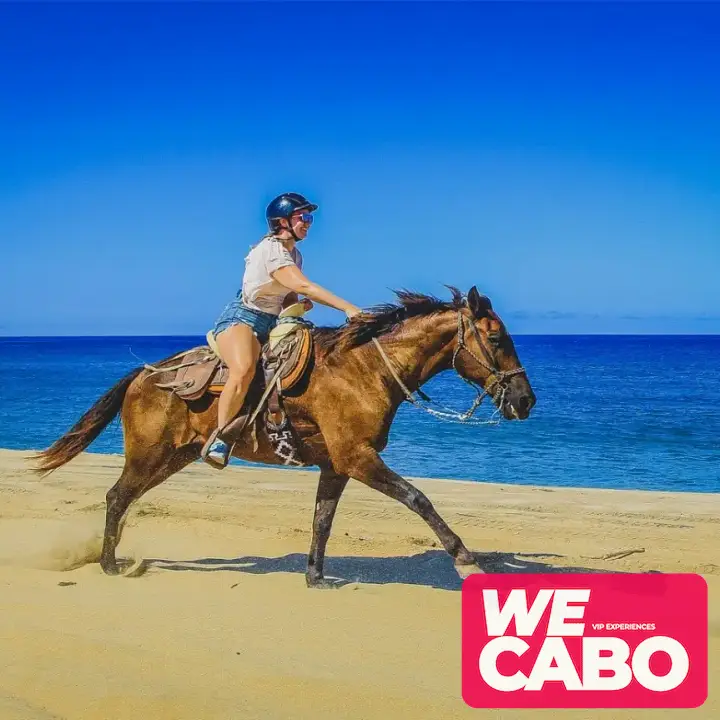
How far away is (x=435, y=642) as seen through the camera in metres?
6.07

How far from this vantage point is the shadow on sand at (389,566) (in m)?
8.20

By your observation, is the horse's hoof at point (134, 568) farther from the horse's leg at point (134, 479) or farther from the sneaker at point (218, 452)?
the sneaker at point (218, 452)

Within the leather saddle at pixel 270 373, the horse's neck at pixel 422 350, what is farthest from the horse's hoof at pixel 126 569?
the horse's neck at pixel 422 350

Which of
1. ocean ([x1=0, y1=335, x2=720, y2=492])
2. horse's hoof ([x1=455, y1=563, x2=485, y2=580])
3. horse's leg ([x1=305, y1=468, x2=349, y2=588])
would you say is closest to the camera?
horse's hoof ([x1=455, y1=563, x2=485, y2=580])

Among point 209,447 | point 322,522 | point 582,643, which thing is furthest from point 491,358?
point 209,447

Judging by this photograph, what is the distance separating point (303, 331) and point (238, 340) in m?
0.57

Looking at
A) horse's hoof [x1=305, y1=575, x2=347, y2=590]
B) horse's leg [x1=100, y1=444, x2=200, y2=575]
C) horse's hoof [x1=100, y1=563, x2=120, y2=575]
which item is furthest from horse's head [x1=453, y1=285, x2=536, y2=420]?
horse's hoof [x1=100, y1=563, x2=120, y2=575]

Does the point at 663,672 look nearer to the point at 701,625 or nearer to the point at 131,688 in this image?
the point at 701,625

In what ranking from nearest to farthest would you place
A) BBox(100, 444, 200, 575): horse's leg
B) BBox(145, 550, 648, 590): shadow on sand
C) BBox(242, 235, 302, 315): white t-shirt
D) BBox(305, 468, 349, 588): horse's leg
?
BBox(242, 235, 302, 315): white t-shirt, BBox(305, 468, 349, 588): horse's leg, BBox(100, 444, 200, 575): horse's leg, BBox(145, 550, 648, 590): shadow on sand

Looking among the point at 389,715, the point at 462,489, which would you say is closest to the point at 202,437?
the point at 389,715

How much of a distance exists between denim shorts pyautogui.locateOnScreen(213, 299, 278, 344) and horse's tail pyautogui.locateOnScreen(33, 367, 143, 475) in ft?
3.99

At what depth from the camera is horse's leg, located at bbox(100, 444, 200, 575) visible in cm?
806

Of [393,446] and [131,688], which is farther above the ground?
[131,688]

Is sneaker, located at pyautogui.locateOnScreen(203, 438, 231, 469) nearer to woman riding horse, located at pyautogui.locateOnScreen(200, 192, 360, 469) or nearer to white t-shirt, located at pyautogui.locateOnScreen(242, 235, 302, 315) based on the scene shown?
woman riding horse, located at pyautogui.locateOnScreen(200, 192, 360, 469)
